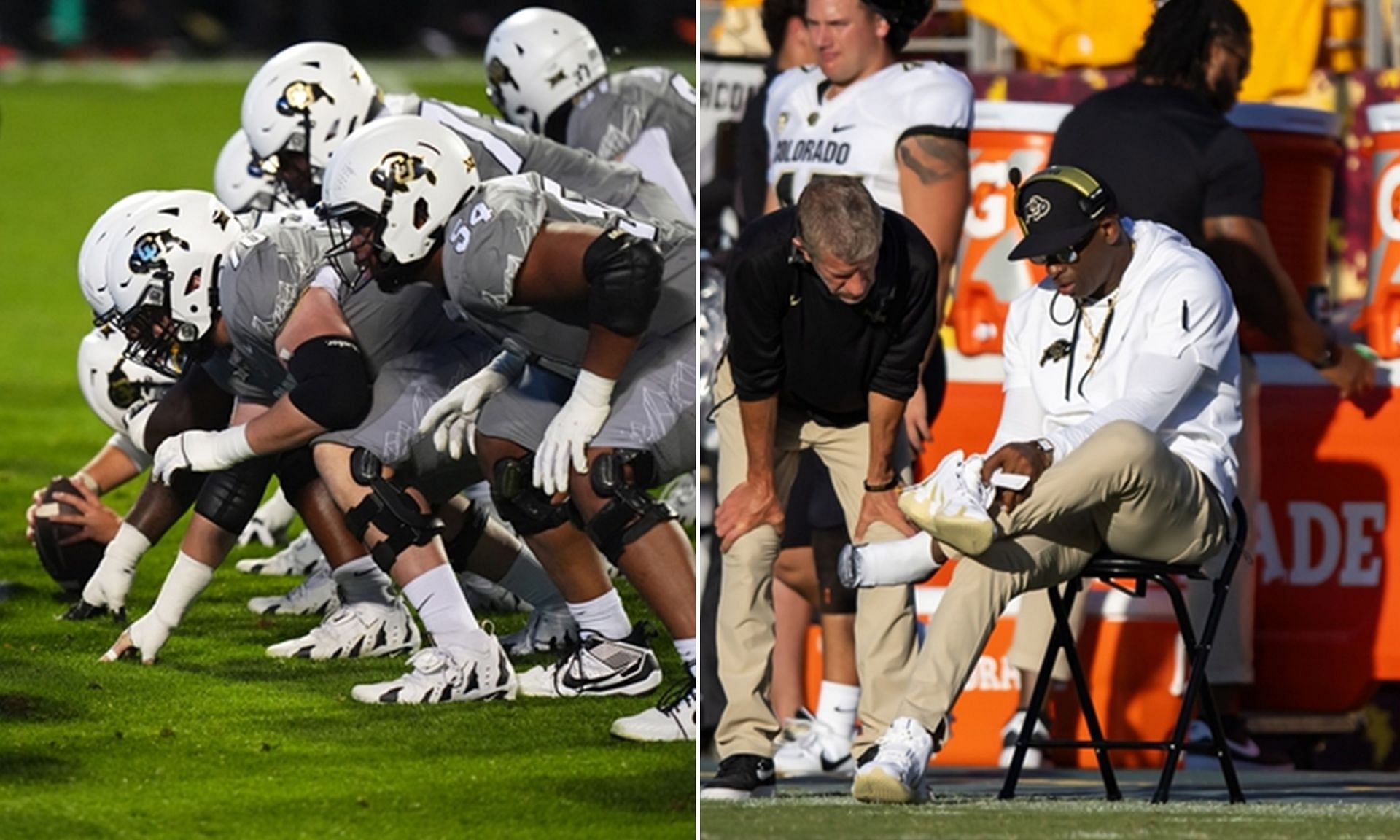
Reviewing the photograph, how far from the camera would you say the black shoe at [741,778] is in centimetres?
399

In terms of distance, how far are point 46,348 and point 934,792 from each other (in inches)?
253

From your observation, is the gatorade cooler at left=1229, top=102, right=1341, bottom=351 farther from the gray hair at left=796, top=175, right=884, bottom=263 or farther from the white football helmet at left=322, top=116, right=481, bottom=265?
the white football helmet at left=322, top=116, right=481, bottom=265

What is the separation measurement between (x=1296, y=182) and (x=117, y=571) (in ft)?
8.24

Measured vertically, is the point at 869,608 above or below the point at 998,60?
below

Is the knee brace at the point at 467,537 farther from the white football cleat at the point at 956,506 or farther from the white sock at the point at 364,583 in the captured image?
the white football cleat at the point at 956,506

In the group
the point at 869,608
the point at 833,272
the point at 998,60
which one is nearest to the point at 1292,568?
the point at 869,608

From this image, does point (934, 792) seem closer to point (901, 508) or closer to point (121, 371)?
point (901, 508)

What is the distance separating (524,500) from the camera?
4395mm

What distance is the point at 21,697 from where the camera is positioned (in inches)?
176

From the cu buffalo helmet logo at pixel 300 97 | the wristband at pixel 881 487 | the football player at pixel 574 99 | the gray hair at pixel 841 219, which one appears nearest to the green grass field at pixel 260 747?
the wristband at pixel 881 487

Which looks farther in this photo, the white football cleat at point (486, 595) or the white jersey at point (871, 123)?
the white football cleat at point (486, 595)

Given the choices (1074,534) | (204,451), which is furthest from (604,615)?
(1074,534)

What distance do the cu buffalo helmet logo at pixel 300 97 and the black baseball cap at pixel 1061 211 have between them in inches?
72.0

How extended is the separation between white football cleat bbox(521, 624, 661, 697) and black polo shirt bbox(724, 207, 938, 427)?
1.90 ft
